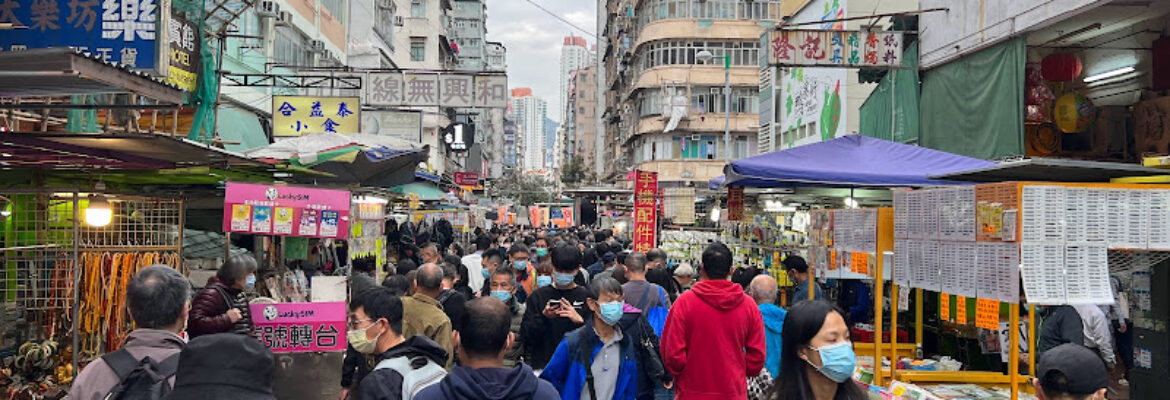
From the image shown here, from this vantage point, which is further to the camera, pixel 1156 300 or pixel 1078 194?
pixel 1156 300

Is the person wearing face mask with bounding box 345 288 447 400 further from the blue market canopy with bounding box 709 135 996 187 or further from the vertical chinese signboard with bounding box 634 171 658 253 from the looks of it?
the vertical chinese signboard with bounding box 634 171 658 253

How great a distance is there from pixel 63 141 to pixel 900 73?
Result: 44.4ft

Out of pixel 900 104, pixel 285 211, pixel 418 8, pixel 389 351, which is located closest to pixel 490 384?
pixel 389 351

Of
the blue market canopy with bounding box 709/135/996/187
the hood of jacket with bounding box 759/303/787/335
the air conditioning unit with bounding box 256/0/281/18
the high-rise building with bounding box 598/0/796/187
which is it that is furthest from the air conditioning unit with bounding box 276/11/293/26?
the high-rise building with bounding box 598/0/796/187

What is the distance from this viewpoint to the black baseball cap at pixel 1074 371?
3520mm

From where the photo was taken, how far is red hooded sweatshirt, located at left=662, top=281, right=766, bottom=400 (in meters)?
5.66

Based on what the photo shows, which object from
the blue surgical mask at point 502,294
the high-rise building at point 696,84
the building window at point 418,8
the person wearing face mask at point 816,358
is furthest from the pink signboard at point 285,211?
the building window at point 418,8

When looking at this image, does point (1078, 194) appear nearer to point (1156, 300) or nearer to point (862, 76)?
point (1156, 300)

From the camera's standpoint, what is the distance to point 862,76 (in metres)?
17.4

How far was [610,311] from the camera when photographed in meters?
5.53

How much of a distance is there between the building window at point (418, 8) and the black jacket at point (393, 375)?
49932 millimetres

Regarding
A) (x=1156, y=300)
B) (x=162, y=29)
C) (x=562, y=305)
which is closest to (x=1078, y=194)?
(x=1156, y=300)

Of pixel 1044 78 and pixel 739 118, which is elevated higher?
pixel 739 118

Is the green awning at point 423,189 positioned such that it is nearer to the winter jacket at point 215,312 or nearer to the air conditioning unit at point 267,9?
the air conditioning unit at point 267,9
